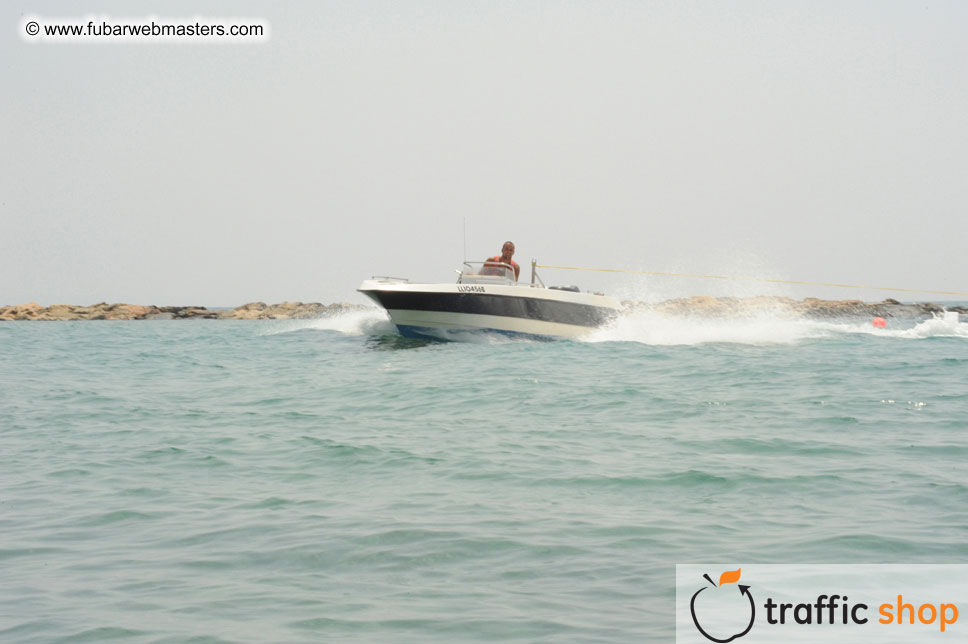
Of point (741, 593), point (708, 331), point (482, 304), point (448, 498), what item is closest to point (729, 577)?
point (741, 593)

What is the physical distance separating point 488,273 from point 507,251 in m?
0.89

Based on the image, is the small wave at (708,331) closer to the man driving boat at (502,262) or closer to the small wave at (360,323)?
the man driving boat at (502,262)

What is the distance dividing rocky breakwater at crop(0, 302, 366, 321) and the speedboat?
37250mm

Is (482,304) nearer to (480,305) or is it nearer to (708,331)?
(480,305)

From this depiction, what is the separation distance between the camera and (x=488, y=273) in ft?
67.9

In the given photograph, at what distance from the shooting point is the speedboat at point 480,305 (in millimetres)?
20094

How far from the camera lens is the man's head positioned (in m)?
21.1

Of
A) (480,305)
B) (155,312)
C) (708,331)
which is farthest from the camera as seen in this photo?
(155,312)

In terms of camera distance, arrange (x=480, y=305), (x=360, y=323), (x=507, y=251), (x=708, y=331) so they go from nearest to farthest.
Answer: (x=480, y=305) → (x=507, y=251) → (x=708, y=331) → (x=360, y=323)

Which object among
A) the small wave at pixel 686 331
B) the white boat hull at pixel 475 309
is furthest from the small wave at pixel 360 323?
the small wave at pixel 686 331

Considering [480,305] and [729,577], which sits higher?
[480,305]

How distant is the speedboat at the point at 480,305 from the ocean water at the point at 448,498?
6324 mm

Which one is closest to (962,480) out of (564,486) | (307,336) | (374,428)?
(564,486)

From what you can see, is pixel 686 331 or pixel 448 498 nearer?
pixel 448 498
